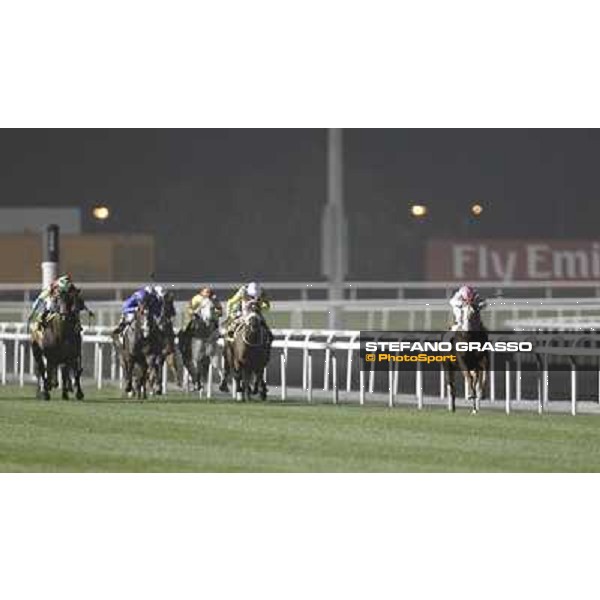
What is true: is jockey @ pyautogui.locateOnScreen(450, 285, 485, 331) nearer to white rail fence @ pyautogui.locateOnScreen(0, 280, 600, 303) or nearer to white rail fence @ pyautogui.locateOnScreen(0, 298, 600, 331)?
white rail fence @ pyautogui.locateOnScreen(0, 298, 600, 331)

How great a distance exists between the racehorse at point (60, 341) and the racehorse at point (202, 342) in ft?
5.98

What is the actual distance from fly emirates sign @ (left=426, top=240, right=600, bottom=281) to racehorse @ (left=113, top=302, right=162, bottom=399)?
24.0 metres

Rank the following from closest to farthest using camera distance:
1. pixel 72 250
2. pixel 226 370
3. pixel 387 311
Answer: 1. pixel 226 370
2. pixel 387 311
3. pixel 72 250

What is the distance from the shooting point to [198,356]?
27.9m

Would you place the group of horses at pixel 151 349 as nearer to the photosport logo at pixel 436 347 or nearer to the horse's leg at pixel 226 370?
the horse's leg at pixel 226 370

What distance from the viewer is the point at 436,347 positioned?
24922 millimetres

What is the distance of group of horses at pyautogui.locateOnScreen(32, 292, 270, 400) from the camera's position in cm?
2547

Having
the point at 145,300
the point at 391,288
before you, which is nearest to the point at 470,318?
the point at 145,300

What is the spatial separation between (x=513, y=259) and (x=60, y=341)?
25.8m

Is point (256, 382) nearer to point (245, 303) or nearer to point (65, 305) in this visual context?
point (245, 303)

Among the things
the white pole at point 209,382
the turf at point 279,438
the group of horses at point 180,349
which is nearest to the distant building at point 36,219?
the group of horses at point 180,349

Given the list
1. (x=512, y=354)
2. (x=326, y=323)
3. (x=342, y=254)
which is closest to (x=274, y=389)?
(x=512, y=354)

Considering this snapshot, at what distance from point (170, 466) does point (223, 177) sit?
33464mm

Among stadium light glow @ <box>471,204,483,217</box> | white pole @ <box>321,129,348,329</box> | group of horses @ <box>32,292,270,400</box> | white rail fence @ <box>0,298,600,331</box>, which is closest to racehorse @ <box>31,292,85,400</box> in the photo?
group of horses @ <box>32,292,270,400</box>
